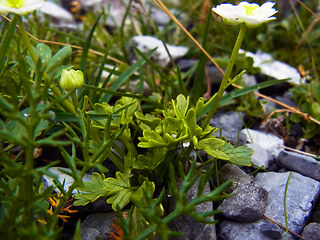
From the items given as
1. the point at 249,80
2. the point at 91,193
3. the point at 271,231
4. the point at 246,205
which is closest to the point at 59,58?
the point at 91,193

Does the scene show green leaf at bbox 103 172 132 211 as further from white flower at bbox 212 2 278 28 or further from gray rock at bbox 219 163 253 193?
white flower at bbox 212 2 278 28

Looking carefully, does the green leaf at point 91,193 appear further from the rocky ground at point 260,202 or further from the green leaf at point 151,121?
the green leaf at point 151,121

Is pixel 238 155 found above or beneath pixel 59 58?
beneath

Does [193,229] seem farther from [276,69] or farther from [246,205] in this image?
[276,69]

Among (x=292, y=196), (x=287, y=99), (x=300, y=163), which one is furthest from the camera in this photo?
(x=287, y=99)

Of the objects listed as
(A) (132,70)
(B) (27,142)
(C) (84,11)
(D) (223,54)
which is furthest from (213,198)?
(C) (84,11)

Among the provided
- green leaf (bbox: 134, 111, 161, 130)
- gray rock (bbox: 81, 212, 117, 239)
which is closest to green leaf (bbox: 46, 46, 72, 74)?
green leaf (bbox: 134, 111, 161, 130)

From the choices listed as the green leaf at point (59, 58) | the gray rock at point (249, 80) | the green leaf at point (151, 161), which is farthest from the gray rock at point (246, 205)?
the gray rock at point (249, 80)
